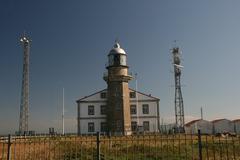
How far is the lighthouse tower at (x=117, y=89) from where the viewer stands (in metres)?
46.3

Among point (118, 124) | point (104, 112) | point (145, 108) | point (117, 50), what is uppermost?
point (117, 50)

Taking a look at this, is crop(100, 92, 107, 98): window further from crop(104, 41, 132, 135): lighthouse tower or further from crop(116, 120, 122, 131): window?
crop(116, 120, 122, 131): window

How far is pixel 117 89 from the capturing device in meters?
46.9

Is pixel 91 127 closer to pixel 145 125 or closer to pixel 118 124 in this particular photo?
pixel 145 125

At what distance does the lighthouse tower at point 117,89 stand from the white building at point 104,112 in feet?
25.1

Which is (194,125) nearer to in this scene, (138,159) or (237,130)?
(237,130)

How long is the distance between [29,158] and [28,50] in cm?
3499

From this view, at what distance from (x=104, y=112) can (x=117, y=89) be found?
391 inches

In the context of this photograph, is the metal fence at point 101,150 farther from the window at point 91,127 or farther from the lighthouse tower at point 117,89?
the window at point 91,127

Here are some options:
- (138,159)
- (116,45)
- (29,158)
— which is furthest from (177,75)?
(29,158)

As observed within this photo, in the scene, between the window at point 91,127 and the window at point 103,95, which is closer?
the window at point 91,127

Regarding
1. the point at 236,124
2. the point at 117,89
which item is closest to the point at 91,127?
the point at 117,89

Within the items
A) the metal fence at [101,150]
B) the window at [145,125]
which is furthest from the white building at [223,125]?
the metal fence at [101,150]

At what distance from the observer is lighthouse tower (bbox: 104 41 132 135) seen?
46.3 metres
